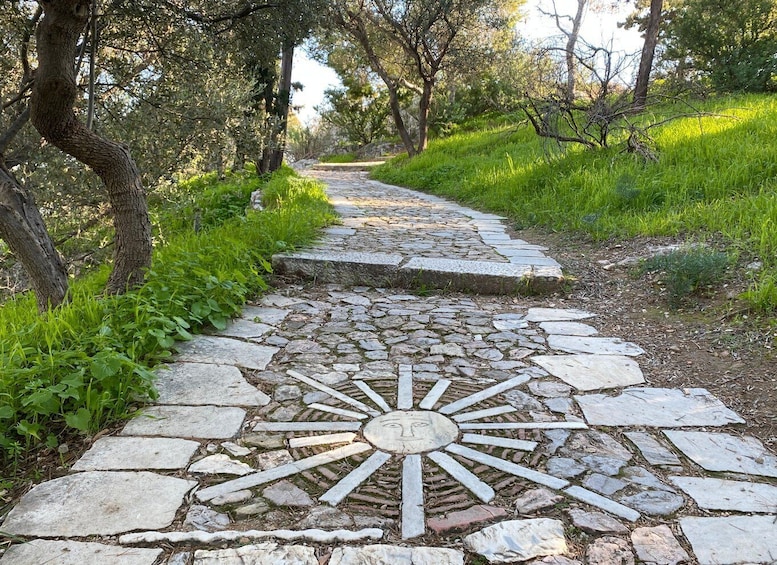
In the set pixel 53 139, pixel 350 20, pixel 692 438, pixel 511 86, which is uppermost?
pixel 350 20

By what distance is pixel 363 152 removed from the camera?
915 inches

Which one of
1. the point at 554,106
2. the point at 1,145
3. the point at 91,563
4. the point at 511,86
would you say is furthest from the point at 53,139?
the point at 511,86

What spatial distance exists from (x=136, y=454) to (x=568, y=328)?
2.53 metres

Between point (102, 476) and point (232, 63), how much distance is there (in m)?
5.19

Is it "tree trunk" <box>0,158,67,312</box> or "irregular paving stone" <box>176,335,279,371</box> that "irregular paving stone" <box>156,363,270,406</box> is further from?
"tree trunk" <box>0,158,67,312</box>

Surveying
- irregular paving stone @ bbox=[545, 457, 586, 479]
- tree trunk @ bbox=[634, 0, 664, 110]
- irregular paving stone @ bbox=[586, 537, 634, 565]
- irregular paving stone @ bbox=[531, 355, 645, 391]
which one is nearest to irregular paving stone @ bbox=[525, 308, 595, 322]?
irregular paving stone @ bbox=[531, 355, 645, 391]

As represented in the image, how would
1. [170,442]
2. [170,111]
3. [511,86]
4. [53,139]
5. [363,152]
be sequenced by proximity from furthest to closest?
[363,152] < [511,86] < [170,111] < [53,139] < [170,442]

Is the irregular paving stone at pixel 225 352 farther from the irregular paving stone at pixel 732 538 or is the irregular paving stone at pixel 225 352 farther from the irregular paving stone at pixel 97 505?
the irregular paving stone at pixel 732 538

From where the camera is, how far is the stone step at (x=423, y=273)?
4.18m

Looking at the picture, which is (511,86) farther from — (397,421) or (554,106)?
(397,421)

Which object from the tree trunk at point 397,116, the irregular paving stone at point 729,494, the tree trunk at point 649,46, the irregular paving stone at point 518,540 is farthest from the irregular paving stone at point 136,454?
the tree trunk at point 397,116

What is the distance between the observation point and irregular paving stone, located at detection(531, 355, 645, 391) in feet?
8.57

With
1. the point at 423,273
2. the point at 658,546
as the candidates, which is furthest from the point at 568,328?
the point at 658,546

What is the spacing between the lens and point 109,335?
8.45 feet
